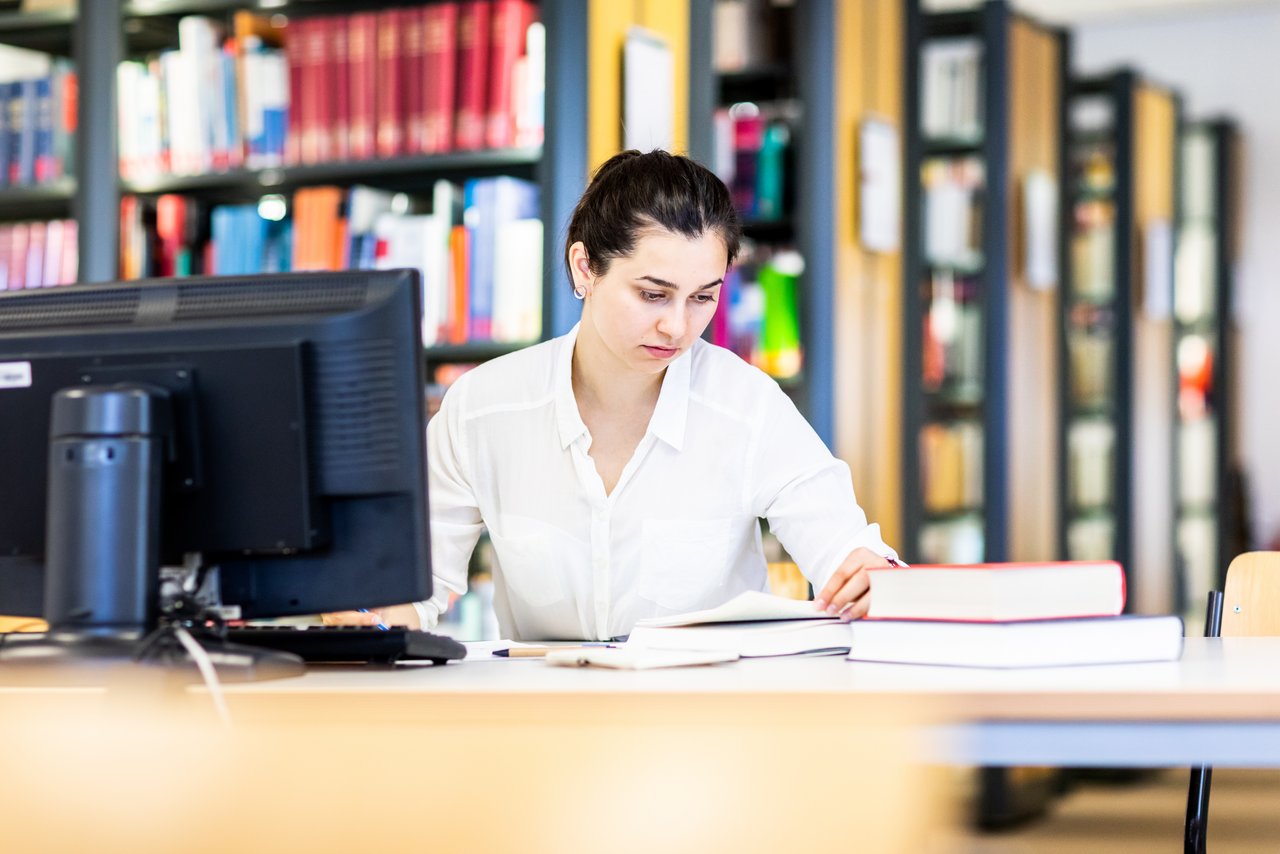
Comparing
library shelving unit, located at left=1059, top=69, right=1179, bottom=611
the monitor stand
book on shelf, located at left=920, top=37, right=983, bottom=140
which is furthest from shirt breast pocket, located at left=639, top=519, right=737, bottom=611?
library shelving unit, located at left=1059, top=69, right=1179, bottom=611

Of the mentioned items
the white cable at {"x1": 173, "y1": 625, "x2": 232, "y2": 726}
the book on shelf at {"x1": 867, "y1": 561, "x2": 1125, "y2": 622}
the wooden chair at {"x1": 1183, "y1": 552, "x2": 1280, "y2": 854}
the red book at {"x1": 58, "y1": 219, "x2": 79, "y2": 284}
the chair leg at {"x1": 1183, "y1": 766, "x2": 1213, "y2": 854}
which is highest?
the red book at {"x1": 58, "y1": 219, "x2": 79, "y2": 284}

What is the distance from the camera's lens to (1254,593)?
1.91 meters

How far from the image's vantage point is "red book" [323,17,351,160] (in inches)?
125

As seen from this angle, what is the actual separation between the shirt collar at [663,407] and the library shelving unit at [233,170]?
30.6 inches

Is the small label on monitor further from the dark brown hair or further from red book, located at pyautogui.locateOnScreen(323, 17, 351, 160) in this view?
red book, located at pyautogui.locateOnScreen(323, 17, 351, 160)

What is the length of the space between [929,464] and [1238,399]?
3.45 m

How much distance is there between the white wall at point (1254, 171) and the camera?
23.8ft

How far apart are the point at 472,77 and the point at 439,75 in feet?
0.26

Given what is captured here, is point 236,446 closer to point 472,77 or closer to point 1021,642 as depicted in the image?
point 1021,642

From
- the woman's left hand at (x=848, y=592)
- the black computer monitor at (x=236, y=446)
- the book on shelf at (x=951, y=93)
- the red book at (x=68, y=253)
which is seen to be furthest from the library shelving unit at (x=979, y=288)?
the black computer monitor at (x=236, y=446)

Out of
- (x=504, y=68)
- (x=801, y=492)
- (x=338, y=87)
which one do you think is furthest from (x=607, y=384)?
(x=338, y=87)

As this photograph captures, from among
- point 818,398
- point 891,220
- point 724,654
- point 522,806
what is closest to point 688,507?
point 724,654

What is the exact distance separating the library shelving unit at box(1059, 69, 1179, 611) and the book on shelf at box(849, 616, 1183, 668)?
3561mm

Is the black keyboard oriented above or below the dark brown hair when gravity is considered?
below
